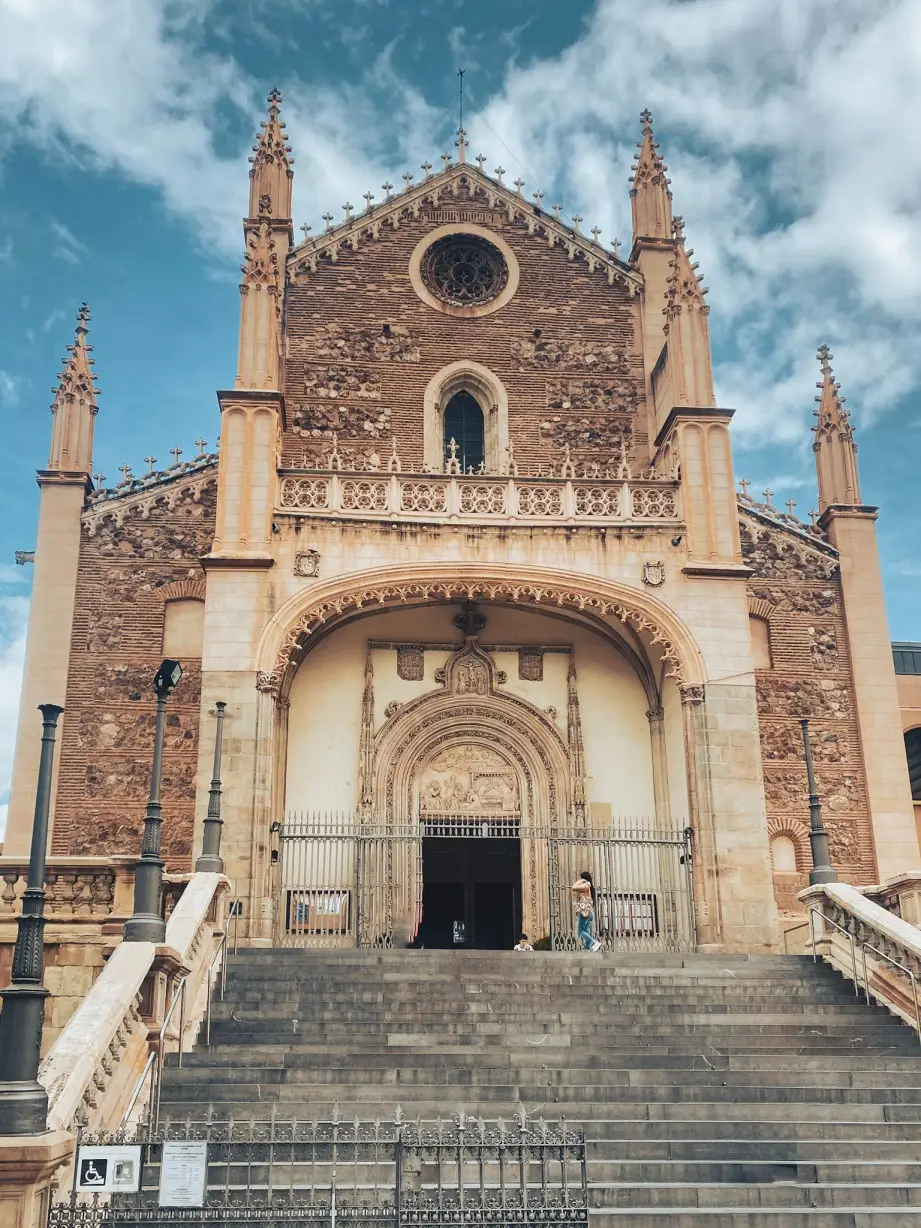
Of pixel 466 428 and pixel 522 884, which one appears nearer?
pixel 522 884

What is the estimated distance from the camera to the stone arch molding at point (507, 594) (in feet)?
→ 65.0

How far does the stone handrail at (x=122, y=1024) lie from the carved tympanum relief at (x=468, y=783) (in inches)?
303

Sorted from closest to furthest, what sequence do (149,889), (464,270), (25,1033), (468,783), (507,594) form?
(25,1033) → (149,889) → (507,594) → (468,783) → (464,270)

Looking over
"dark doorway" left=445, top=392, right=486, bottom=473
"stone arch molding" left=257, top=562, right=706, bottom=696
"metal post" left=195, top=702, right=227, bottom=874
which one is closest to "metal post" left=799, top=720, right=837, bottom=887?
"stone arch molding" left=257, top=562, right=706, bottom=696

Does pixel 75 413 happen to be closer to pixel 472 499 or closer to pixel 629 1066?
pixel 472 499

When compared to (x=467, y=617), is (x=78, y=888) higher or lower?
lower

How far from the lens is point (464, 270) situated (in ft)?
86.3

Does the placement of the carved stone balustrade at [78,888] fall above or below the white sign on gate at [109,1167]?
above

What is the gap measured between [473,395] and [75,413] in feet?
25.3

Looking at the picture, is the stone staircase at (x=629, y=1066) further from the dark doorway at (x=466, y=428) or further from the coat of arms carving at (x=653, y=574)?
the dark doorway at (x=466, y=428)

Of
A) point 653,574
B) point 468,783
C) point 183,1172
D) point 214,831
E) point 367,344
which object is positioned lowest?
point 183,1172

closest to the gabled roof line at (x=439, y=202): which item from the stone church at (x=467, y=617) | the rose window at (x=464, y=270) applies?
the stone church at (x=467, y=617)

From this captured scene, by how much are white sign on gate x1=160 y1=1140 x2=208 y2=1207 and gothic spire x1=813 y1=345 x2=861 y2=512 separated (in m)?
20.2

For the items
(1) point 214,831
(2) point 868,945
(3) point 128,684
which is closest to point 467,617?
(3) point 128,684
